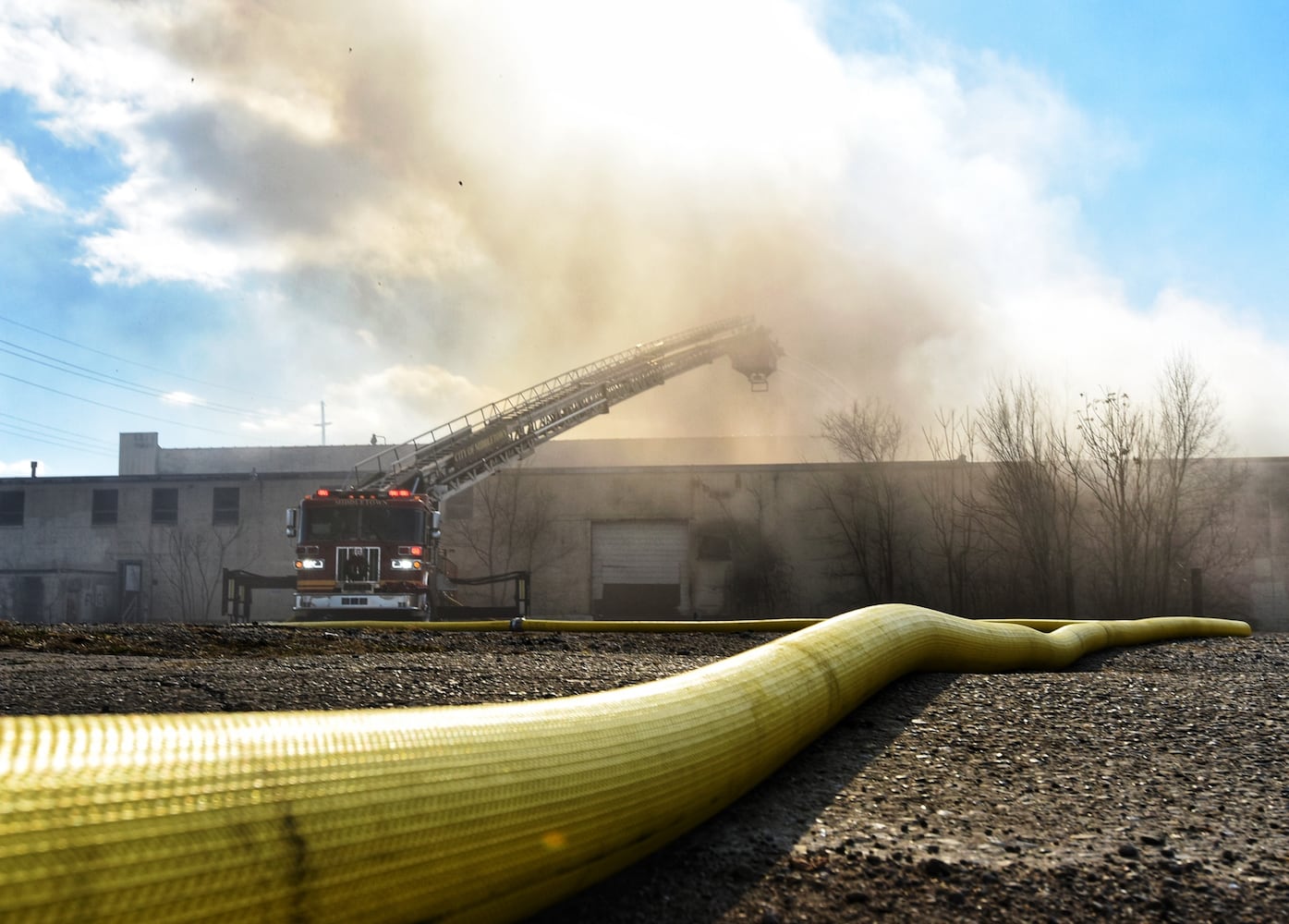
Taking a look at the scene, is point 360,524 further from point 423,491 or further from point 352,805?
point 352,805

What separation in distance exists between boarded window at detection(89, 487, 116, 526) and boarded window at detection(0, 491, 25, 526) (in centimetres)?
232

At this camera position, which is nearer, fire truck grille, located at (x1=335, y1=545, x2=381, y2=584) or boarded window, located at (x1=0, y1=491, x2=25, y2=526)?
fire truck grille, located at (x1=335, y1=545, x2=381, y2=584)

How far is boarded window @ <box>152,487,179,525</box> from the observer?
85.6 feet

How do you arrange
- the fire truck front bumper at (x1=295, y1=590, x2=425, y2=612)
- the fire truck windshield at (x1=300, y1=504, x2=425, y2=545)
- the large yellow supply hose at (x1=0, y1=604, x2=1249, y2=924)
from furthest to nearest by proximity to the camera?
the fire truck windshield at (x1=300, y1=504, x2=425, y2=545), the fire truck front bumper at (x1=295, y1=590, x2=425, y2=612), the large yellow supply hose at (x1=0, y1=604, x2=1249, y2=924)

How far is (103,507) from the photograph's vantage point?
2655 cm

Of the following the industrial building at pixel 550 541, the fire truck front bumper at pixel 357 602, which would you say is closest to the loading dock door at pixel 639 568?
the industrial building at pixel 550 541

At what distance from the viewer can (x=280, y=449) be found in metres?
38.1

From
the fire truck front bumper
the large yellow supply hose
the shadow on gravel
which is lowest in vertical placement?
the fire truck front bumper

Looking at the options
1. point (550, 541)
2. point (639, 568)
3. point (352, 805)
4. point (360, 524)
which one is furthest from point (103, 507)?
point (352, 805)

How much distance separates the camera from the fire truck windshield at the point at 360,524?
1397cm

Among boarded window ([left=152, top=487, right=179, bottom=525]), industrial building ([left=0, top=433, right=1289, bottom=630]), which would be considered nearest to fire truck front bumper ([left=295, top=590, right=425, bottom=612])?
industrial building ([left=0, top=433, right=1289, bottom=630])

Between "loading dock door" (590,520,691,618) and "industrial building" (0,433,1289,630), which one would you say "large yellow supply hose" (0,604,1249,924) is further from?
"industrial building" (0,433,1289,630)

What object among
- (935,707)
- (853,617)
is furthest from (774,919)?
(853,617)

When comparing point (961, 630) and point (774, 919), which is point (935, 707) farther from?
point (774, 919)
